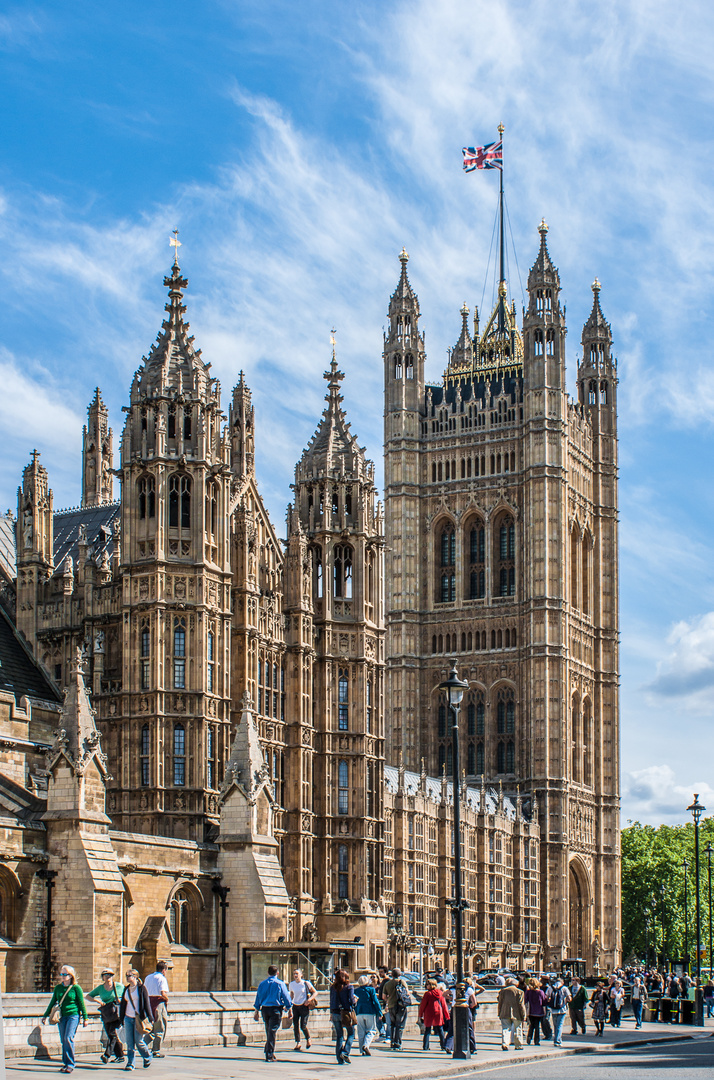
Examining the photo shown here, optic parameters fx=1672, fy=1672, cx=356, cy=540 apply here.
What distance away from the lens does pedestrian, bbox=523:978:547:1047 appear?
40.0 meters

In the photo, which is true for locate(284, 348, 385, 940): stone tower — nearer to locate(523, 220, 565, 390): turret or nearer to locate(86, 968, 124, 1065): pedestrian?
locate(86, 968, 124, 1065): pedestrian

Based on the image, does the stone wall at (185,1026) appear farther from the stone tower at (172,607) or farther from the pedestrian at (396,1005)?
the stone tower at (172,607)

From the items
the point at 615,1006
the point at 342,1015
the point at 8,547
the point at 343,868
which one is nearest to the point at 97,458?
the point at 8,547

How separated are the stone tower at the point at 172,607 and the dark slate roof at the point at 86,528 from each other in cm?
607

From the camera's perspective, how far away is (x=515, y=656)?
135875mm

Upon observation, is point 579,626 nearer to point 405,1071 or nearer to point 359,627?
point 359,627

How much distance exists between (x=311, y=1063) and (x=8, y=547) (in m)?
30.2

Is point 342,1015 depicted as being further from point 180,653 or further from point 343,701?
point 343,701

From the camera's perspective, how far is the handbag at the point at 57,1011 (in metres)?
25.9

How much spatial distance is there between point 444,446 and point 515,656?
62.7ft

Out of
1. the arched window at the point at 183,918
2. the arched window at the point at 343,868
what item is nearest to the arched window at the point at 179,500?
the arched window at the point at 183,918

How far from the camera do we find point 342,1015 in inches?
1257

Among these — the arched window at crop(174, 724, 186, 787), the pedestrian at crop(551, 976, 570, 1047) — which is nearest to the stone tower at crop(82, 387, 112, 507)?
the arched window at crop(174, 724, 186, 787)

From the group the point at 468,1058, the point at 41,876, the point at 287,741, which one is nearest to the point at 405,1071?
the point at 468,1058
